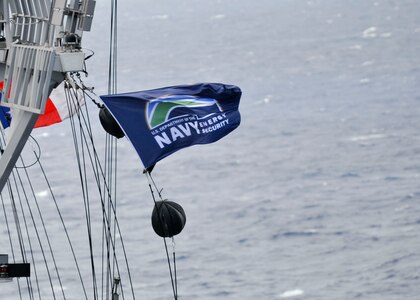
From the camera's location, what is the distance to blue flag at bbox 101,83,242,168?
2367 cm

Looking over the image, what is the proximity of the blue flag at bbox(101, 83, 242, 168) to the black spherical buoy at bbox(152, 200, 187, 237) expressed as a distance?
103 cm

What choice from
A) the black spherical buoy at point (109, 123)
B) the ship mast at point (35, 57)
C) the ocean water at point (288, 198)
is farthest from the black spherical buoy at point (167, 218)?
the ocean water at point (288, 198)

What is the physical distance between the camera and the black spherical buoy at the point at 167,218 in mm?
24203

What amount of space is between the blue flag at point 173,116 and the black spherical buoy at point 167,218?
1.03 metres

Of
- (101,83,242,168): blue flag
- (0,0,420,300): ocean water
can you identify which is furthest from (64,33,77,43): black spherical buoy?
(0,0,420,300): ocean water

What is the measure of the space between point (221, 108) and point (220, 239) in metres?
51.1

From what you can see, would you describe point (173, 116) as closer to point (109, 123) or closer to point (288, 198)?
point (109, 123)

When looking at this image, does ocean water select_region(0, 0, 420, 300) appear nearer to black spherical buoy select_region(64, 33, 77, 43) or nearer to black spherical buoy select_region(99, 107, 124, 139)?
black spherical buoy select_region(99, 107, 124, 139)

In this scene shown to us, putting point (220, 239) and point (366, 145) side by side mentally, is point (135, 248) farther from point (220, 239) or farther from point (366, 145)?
point (366, 145)

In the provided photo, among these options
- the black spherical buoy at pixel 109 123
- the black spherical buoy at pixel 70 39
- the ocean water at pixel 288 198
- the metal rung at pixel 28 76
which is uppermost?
the black spherical buoy at pixel 70 39

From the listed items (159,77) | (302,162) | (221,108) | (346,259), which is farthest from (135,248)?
(159,77)

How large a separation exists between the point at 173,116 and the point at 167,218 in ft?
6.29

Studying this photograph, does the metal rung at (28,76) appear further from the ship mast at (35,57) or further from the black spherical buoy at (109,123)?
the black spherical buoy at (109,123)

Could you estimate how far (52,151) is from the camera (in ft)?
371
